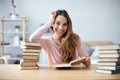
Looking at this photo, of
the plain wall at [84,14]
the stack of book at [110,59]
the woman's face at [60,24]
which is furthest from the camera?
the plain wall at [84,14]

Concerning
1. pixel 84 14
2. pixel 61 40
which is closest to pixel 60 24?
pixel 61 40

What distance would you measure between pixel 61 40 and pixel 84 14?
3298mm

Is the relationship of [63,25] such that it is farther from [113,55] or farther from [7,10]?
[7,10]

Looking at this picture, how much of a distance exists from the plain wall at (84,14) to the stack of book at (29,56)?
141 inches

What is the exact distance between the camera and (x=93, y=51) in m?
4.66

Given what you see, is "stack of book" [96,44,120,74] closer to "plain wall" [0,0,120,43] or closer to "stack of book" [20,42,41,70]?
"stack of book" [20,42,41,70]

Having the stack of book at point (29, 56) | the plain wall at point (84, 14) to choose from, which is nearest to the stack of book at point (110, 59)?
the stack of book at point (29, 56)

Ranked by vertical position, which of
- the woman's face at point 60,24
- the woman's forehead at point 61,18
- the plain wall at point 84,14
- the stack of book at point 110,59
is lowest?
the stack of book at point 110,59

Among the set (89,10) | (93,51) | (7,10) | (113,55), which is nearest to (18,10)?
(7,10)

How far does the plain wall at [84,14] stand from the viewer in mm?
5230

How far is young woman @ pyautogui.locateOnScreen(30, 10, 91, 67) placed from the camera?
1.98 m

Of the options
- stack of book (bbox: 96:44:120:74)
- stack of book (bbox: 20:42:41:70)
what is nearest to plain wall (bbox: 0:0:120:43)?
stack of book (bbox: 20:42:41:70)

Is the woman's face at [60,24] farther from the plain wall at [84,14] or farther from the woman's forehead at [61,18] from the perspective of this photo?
the plain wall at [84,14]

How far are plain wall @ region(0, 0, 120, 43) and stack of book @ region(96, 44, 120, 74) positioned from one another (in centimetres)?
385
